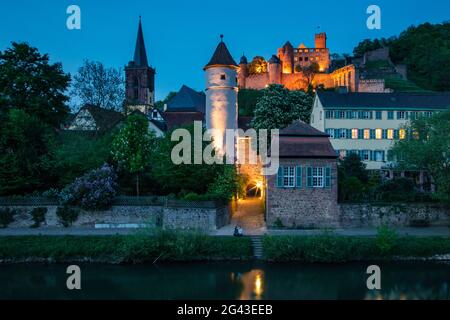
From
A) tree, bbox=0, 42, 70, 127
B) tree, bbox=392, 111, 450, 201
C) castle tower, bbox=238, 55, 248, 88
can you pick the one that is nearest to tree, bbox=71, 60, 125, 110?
tree, bbox=0, 42, 70, 127

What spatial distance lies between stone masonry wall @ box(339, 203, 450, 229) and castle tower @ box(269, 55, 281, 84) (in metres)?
66.1

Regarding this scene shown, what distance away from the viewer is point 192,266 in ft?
77.9

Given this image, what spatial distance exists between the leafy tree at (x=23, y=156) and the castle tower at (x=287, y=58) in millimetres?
71973

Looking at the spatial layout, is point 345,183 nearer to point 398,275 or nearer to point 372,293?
point 398,275

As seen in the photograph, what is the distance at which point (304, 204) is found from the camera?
2839 cm

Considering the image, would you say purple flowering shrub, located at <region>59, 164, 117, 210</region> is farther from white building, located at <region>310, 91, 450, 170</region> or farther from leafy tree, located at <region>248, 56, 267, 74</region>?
leafy tree, located at <region>248, 56, 267, 74</region>

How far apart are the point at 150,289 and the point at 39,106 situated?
21.3m

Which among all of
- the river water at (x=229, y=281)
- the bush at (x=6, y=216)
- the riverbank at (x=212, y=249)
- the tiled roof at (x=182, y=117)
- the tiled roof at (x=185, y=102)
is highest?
the tiled roof at (x=185, y=102)

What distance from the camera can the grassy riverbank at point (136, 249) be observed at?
79.2ft

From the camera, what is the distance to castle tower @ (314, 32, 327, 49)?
10612 cm

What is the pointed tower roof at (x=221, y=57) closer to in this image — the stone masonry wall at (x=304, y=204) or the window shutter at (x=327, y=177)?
the stone masonry wall at (x=304, y=204)

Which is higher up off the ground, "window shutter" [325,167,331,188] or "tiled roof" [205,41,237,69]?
"tiled roof" [205,41,237,69]

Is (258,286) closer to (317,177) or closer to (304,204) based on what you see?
(304,204)

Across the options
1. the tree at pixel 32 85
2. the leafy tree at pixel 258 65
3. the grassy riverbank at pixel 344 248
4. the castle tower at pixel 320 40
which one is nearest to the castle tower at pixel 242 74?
the leafy tree at pixel 258 65
